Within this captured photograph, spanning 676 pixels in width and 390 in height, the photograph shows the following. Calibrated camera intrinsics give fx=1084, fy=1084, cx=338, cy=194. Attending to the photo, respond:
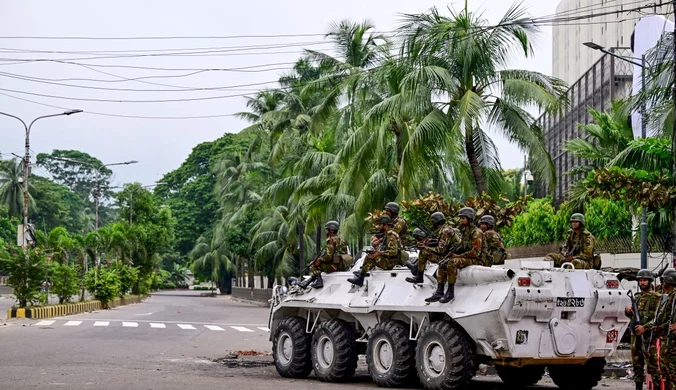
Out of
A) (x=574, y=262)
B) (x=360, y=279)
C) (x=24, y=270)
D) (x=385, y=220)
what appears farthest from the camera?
(x=24, y=270)

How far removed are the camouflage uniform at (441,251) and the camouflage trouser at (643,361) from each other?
8.21ft

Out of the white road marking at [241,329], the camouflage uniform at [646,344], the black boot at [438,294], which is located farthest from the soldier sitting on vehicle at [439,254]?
the white road marking at [241,329]

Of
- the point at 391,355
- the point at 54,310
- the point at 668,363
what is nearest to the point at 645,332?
the point at 668,363

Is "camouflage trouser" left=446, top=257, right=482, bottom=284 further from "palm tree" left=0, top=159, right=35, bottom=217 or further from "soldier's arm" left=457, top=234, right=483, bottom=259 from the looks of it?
"palm tree" left=0, top=159, right=35, bottom=217

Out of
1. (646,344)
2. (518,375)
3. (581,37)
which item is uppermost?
(581,37)

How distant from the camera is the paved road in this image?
14.7m

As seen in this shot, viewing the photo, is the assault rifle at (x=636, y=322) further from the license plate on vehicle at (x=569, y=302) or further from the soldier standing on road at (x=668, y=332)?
the license plate on vehicle at (x=569, y=302)

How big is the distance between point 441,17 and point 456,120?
2.84m

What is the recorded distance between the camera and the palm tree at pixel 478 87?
24.0 metres

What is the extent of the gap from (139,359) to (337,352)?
469cm

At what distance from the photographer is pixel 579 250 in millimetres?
14719

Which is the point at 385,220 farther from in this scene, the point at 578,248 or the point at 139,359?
the point at 139,359

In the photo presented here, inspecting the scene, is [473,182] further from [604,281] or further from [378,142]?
[604,281]

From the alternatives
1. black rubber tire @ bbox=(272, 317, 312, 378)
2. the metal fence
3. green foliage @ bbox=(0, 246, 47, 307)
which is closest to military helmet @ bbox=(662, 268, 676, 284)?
black rubber tire @ bbox=(272, 317, 312, 378)
